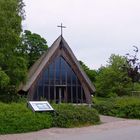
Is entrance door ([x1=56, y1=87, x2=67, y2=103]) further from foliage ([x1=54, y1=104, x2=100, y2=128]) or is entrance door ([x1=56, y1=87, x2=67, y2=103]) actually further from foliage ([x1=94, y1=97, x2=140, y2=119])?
foliage ([x1=54, y1=104, x2=100, y2=128])

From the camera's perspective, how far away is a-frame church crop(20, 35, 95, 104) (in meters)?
46.7

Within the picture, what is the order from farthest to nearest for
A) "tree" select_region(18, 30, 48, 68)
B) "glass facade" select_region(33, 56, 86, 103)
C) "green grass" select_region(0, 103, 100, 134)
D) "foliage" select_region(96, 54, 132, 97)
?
1. "tree" select_region(18, 30, 48, 68)
2. "foliage" select_region(96, 54, 132, 97)
3. "glass facade" select_region(33, 56, 86, 103)
4. "green grass" select_region(0, 103, 100, 134)

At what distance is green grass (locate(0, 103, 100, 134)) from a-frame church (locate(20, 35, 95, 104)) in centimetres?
2152

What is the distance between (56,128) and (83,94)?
28.4 meters

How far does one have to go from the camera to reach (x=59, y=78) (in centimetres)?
4866

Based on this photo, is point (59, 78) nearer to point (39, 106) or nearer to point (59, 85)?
point (59, 85)

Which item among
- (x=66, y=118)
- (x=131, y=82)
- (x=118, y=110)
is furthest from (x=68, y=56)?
(x=66, y=118)

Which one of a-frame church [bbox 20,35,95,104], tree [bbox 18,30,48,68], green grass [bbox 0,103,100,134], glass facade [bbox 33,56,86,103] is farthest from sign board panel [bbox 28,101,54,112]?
tree [bbox 18,30,48,68]

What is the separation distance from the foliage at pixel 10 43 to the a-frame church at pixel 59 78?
8.47 meters

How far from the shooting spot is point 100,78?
185 feet

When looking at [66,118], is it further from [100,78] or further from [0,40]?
[100,78]

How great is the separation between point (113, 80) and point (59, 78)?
976 centimetres

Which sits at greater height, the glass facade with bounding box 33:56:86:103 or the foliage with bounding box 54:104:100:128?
the glass facade with bounding box 33:56:86:103

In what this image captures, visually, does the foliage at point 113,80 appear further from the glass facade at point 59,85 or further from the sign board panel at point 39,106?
the sign board panel at point 39,106
